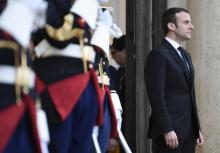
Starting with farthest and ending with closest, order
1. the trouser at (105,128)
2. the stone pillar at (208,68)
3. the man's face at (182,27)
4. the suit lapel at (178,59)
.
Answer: the stone pillar at (208,68)
the man's face at (182,27)
the suit lapel at (178,59)
the trouser at (105,128)

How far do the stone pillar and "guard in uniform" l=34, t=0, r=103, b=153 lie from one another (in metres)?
3.21

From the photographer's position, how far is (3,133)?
2.15 metres

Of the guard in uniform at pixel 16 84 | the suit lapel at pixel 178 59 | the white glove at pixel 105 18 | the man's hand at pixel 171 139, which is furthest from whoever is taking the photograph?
the suit lapel at pixel 178 59

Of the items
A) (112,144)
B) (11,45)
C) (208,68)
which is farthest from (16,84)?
(208,68)

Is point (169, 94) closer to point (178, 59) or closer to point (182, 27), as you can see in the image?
point (178, 59)

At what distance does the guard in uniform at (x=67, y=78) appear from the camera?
257cm

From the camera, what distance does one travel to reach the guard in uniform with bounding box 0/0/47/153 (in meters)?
2.18

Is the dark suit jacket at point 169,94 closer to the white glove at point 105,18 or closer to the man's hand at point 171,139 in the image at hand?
the man's hand at point 171,139

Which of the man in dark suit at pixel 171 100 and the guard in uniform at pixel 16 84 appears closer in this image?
the guard in uniform at pixel 16 84

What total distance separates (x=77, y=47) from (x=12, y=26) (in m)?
0.50

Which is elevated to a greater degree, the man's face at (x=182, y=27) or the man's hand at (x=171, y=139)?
the man's face at (x=182, y=27)

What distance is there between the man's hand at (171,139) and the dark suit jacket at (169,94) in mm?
29

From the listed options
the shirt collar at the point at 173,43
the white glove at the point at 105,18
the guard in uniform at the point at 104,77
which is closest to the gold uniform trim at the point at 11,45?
the guard in uniform at the point at 104,77

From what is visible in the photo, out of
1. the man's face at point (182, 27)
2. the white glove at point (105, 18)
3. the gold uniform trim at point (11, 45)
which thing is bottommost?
the man's face at point (182, 27)
